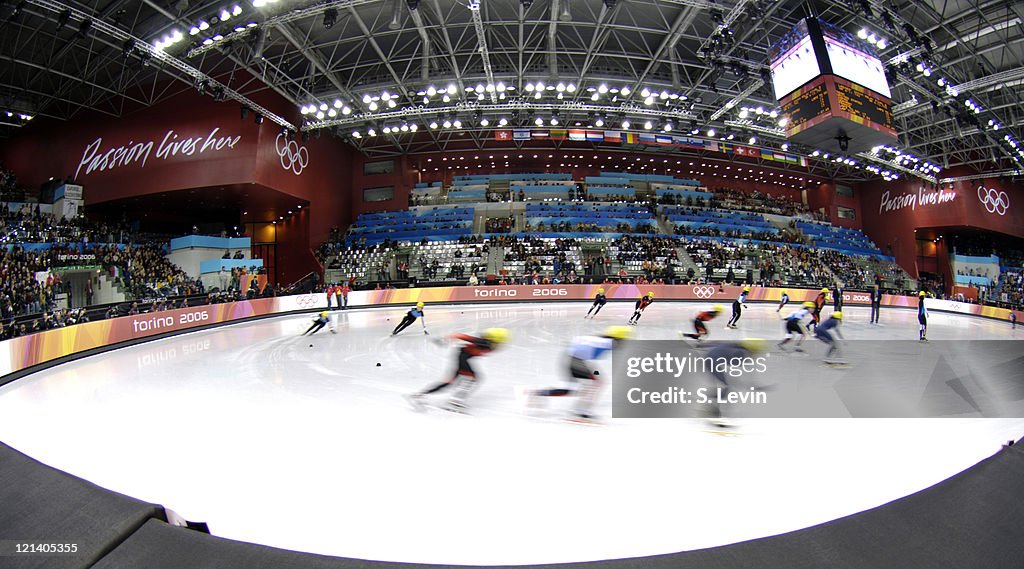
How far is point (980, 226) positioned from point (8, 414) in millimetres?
51672

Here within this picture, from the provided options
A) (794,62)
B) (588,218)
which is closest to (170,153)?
(588,218)

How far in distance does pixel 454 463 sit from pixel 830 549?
11.0 feet

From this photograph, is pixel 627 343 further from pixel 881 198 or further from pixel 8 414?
pixel 881 198

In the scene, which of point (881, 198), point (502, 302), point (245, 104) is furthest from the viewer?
point (881, 198)

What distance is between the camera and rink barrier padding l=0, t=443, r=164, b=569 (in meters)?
1.53

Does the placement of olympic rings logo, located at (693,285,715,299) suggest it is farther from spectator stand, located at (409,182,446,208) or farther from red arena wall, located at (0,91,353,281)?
red arena wall, located at (0,91,353,281)

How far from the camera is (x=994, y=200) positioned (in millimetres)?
33219

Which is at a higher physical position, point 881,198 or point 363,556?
point 881,198

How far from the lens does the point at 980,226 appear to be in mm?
32625

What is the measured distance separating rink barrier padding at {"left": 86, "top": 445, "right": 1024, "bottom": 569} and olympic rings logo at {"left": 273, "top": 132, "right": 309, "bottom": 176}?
85.0 feet

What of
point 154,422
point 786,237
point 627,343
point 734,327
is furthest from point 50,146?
point 786,237

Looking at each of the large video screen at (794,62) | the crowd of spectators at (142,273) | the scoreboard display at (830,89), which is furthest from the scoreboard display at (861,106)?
the crowd of spectators at (142,273)

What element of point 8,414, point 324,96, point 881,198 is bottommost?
point 8,414

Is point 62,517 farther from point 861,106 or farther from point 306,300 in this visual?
point 306,300
